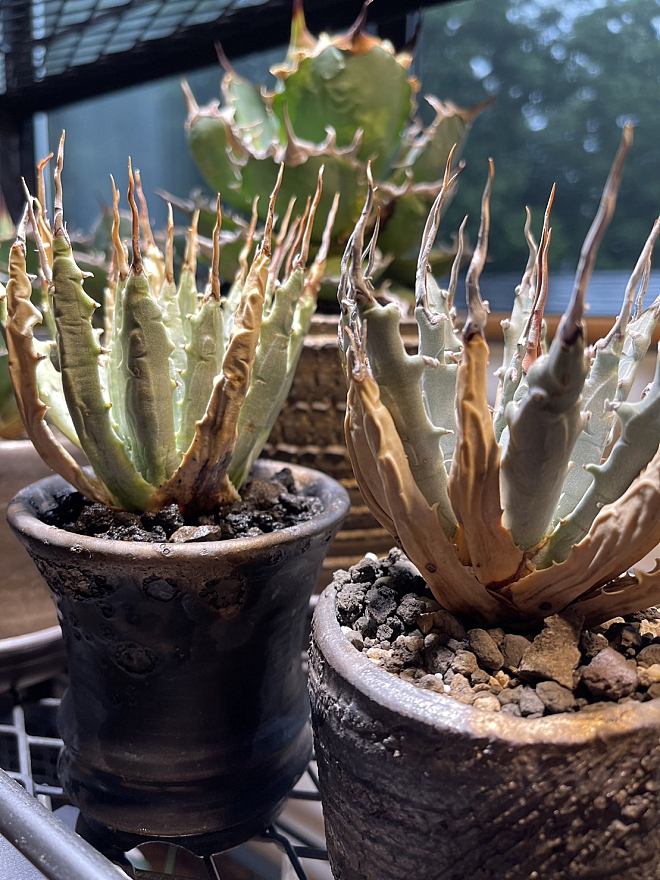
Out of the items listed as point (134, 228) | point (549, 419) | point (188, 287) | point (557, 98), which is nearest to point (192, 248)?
point (188, 287)

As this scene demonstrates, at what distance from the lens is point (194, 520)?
46cm

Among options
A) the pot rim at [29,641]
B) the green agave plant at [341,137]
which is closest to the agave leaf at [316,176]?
the green agave plant at [341,137]

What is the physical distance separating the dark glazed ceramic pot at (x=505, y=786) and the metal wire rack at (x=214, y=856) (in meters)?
0.16

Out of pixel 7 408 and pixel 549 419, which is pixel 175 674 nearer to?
pixel 549 419

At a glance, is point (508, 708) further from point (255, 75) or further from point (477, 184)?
point (255, 75)

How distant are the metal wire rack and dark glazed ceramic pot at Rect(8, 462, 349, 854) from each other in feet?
0.05

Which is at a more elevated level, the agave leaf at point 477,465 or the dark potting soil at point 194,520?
the agave leaf at point 477,465

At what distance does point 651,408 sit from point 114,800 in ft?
1.19

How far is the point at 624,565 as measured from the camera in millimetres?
308

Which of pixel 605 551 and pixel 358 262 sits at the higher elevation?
pixel 358 262

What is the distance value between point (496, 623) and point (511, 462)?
90mm

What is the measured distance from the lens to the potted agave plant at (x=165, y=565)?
0.40 metres

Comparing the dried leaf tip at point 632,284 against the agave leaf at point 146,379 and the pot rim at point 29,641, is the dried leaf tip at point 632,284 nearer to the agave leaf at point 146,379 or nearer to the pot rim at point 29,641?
the agave leaf at point 146,379

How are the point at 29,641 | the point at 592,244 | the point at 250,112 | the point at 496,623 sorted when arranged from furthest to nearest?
the point at 250,112
the point at 29,641
the point at 496,623
the point at 592,244
